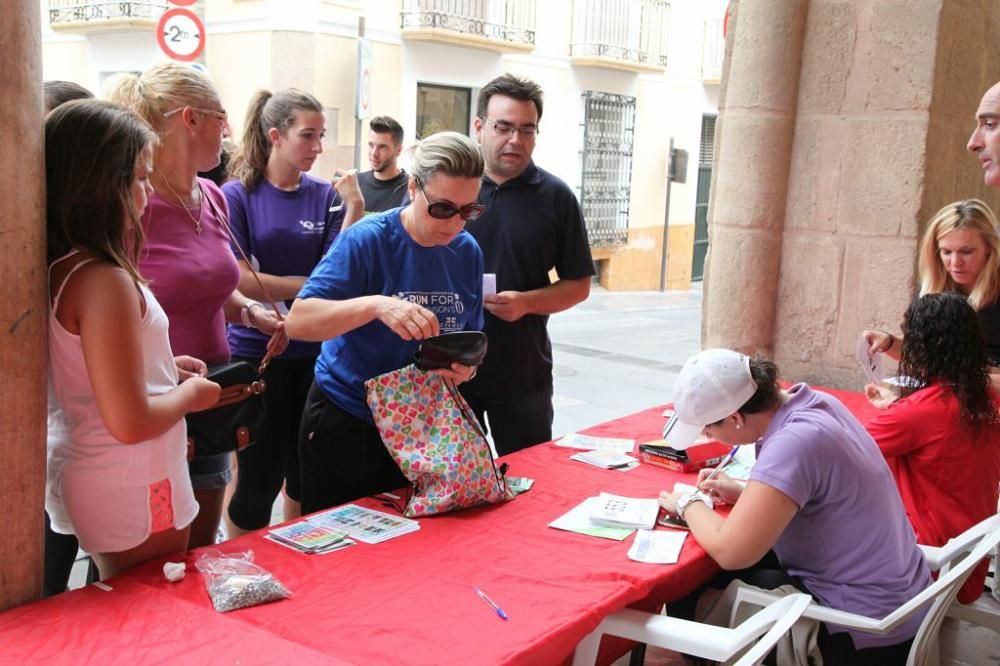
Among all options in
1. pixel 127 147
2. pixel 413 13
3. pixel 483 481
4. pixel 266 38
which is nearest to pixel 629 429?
pixel 483 481

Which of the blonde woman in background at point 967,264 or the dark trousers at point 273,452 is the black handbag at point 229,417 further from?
the blonde woman in background at point 967,264

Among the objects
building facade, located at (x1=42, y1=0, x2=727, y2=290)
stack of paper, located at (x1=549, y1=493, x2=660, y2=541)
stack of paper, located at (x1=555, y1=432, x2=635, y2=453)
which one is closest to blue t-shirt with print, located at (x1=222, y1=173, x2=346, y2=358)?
stack of paper, located at (x1=555, y1=432, x2=635, y2=453)

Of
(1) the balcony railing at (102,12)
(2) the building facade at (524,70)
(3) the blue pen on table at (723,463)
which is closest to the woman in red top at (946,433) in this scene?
(3) the blue pen on table at (723,463)

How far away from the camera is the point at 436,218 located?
7.47ft

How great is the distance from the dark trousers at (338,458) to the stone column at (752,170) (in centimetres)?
230

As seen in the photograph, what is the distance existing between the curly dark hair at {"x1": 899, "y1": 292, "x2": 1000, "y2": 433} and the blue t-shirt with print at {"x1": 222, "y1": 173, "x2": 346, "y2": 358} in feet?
5.82

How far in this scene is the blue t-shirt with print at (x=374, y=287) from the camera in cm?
231

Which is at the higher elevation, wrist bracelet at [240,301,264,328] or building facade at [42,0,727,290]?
building facade at [42,0,727,290]

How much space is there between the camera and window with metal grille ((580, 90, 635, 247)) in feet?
50.1

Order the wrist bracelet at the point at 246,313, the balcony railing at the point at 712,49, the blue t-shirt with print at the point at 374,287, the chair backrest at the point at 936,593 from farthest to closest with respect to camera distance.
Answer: the balcony railing at the point at 712,49, the wrist bracelet at the point at 246,313, the blue t-shirt with print at the point at 374,287, the chair backrest at the point at 936,593

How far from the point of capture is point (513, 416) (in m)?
2.99

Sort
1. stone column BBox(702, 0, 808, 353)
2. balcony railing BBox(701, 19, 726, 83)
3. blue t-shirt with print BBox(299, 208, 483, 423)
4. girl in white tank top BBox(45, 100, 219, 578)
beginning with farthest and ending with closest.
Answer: balcony railing BBox(701, 19, 726, 83), stone column BBox(702, 0, 808, 353), blue t-shirt with print BBox(299, 208, 483, 423), girl in white tank top BBox(45, 100, 219, 578)

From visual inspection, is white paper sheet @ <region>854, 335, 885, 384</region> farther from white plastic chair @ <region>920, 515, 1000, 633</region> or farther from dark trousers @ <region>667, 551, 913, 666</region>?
dark trousers @ <region>667, 551, 913, 666</region>

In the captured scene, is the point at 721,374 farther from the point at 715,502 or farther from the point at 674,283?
the point at 674,283
